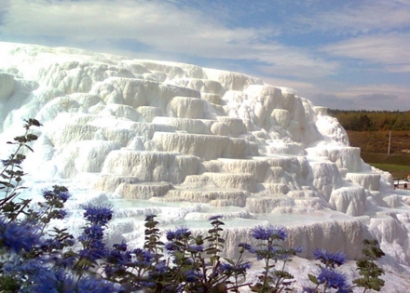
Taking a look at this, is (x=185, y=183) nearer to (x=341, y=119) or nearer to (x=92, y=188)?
(x=92, y=188)

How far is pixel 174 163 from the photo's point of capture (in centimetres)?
1067

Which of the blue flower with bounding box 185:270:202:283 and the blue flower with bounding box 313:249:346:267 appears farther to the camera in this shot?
the blue flower with bounding box 313:249:346:267

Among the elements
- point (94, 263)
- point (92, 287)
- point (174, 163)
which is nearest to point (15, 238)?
point (92, 287)

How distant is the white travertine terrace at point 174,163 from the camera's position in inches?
346

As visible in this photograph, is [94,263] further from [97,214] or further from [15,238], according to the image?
[15,238]

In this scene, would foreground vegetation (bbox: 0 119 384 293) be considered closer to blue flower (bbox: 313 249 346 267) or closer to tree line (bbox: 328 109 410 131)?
blue flower (bbox: 313 249 346 267)

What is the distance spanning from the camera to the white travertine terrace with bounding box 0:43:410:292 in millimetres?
8797

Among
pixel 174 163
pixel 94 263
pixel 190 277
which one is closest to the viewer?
pixel 94 263

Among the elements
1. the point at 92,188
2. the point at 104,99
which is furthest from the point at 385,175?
the point at 92,188

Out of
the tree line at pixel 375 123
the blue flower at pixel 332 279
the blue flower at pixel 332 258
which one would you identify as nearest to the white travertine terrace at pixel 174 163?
the blue flower at pixel 332 258

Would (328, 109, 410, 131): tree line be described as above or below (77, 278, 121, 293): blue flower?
above

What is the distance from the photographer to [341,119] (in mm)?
55438

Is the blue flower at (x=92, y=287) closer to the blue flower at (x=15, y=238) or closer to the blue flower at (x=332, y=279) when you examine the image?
the blue flower at (x=15, y=238)

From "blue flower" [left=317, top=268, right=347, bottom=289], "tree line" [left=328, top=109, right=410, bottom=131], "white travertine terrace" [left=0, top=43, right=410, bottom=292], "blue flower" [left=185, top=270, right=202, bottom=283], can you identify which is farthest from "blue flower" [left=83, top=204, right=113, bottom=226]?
"tree line" [left=328, top=109, right=410, bottom=131]
